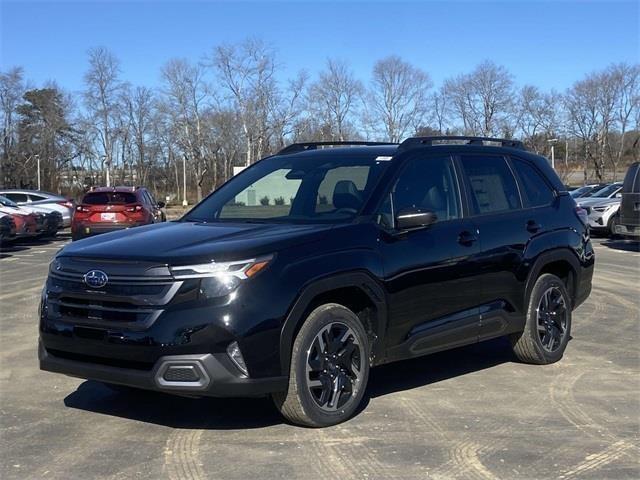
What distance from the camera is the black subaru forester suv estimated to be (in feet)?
14.3

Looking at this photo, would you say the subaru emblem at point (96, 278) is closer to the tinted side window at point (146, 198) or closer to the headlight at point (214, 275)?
the headlight at point (214, 275)

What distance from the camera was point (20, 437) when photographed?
4793 millimetres

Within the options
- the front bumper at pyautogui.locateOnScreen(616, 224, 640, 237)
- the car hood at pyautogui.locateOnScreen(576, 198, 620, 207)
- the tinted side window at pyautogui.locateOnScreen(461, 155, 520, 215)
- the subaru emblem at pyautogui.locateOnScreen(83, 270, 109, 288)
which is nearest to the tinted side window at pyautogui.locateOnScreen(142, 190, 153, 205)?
the front bumper at pyautogui.locateOnScreen(616, 224, 640, 237)

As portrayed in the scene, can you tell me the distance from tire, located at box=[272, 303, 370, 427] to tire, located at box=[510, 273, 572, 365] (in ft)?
6.82

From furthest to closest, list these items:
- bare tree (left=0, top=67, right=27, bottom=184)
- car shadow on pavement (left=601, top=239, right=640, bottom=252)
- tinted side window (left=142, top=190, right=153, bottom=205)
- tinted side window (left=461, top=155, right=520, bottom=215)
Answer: bare tree (left=0, top=67, right=27, bottom=184) < tinted side window (left=142, top=190, right=153, bottom=205) < car shadow on pavement (left=601, top=239, right=640, bottom=252) < tinted side window (left=461, top=155, right=520, bottom=215)

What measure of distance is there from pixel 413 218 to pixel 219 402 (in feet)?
6.51

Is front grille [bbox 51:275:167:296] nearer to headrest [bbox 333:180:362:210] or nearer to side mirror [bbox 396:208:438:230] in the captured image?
headrest [bbox 333:180:362:210]

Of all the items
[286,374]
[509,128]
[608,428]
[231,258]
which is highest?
[509,128]

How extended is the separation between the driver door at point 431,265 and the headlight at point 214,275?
3.94 feet

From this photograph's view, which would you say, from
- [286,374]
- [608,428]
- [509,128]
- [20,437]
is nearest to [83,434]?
[20,437]

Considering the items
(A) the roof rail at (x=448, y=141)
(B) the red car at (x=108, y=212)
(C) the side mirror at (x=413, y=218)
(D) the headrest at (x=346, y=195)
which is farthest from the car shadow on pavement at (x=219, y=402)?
(B) the red car at (x=108, y=212)

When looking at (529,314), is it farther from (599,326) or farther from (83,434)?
(83,434)

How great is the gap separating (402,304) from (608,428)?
5.19 ft

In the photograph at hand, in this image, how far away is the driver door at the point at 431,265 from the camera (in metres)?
5.23
